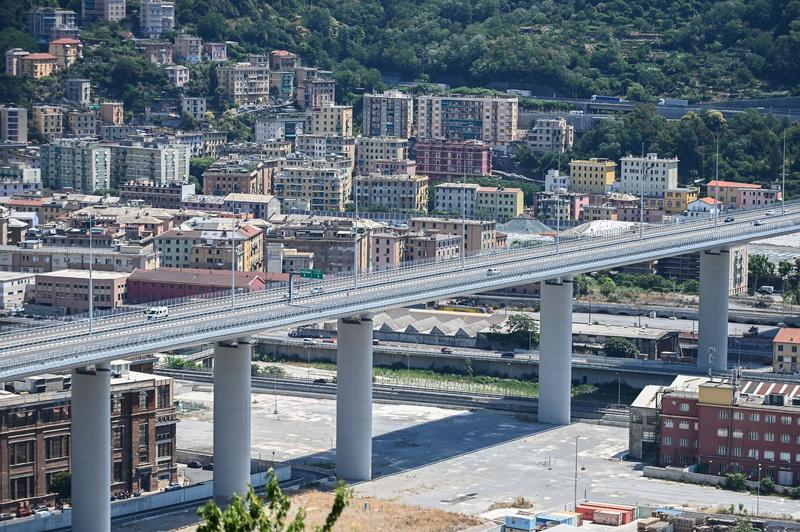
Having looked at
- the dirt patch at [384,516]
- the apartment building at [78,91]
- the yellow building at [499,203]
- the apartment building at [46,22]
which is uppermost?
the apartment building at [46,22]

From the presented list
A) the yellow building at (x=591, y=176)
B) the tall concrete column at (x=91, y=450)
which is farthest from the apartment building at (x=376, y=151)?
the tall concrete column at (x=91, y=450)

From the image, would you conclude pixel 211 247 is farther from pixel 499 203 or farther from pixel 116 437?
pixel 116 437

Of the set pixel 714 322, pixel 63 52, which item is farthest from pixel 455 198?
pixel 714 322

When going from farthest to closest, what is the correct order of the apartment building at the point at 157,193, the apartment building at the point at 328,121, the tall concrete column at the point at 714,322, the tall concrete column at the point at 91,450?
the apartment building at the point at 328,121 → the apartment building at the point at 157,193 → the tall concrete column at the point at 714,322 → the tall concrete column at the point at 91,450

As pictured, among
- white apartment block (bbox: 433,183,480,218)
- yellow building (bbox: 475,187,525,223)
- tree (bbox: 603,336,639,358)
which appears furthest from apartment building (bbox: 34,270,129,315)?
white apartment block (bbox: 433,183,480,218)

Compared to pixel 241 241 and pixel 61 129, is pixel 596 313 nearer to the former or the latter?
pixel 241 241

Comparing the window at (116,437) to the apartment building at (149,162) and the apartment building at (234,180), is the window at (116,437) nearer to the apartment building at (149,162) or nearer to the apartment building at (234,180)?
the apartment building at (234,180)
